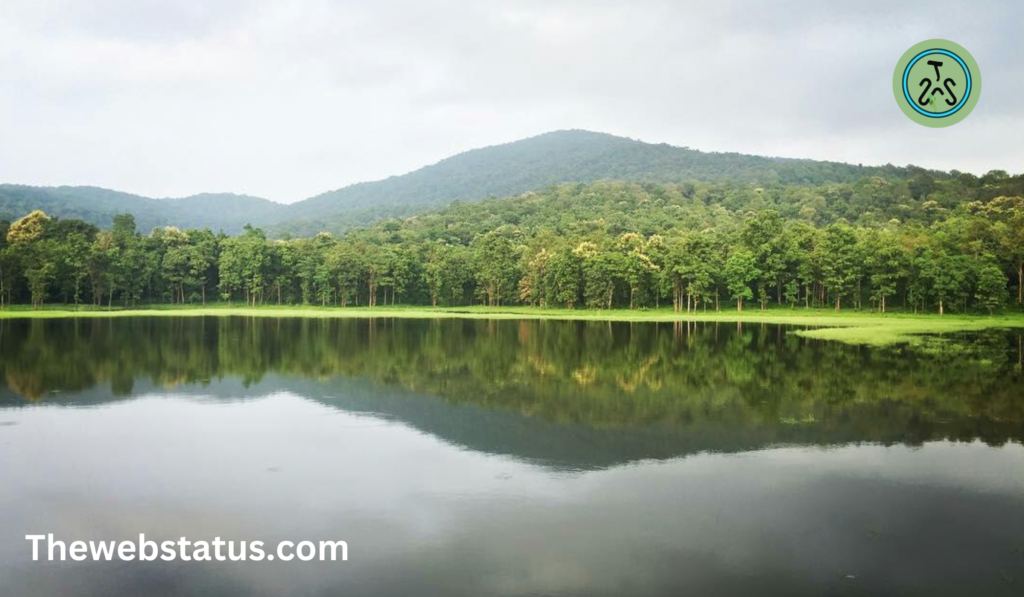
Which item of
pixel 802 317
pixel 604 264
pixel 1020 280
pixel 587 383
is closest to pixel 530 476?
pixel 587 383

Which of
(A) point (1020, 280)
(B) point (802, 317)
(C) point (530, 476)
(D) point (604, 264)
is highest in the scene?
(D) point (604, 264)

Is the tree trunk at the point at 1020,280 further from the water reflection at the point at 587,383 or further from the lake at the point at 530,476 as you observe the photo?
the lake at the point at 530,476

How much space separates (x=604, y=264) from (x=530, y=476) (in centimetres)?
6745

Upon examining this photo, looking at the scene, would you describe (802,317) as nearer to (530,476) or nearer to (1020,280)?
(1020,280)

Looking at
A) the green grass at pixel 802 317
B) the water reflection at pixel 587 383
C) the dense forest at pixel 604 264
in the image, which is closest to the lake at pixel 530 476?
the water reflection at pixel 587 383

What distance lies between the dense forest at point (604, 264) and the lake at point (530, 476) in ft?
158

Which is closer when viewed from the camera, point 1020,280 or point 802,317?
point 1020,280

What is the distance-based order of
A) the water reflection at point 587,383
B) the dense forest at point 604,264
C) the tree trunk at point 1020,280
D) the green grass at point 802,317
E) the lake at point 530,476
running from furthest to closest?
1. the dense forest at point 604,264
2. the tree trunk at point 1020,280
3. the green grass at point 802,317
4. the water reflection at point 587,383
5. the lake at point 530,476

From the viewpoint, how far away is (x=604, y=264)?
7900 cm

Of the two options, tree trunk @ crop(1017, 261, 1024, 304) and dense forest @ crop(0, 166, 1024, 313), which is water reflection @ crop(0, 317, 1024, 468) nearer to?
tree trunk @ crop(1017, 261, 1024, 304)

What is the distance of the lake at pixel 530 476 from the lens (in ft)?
28.5

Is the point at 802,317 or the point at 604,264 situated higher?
the point at 604,264

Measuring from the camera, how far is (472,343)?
37875mm

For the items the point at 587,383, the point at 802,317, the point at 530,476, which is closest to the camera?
the point at 530,476
